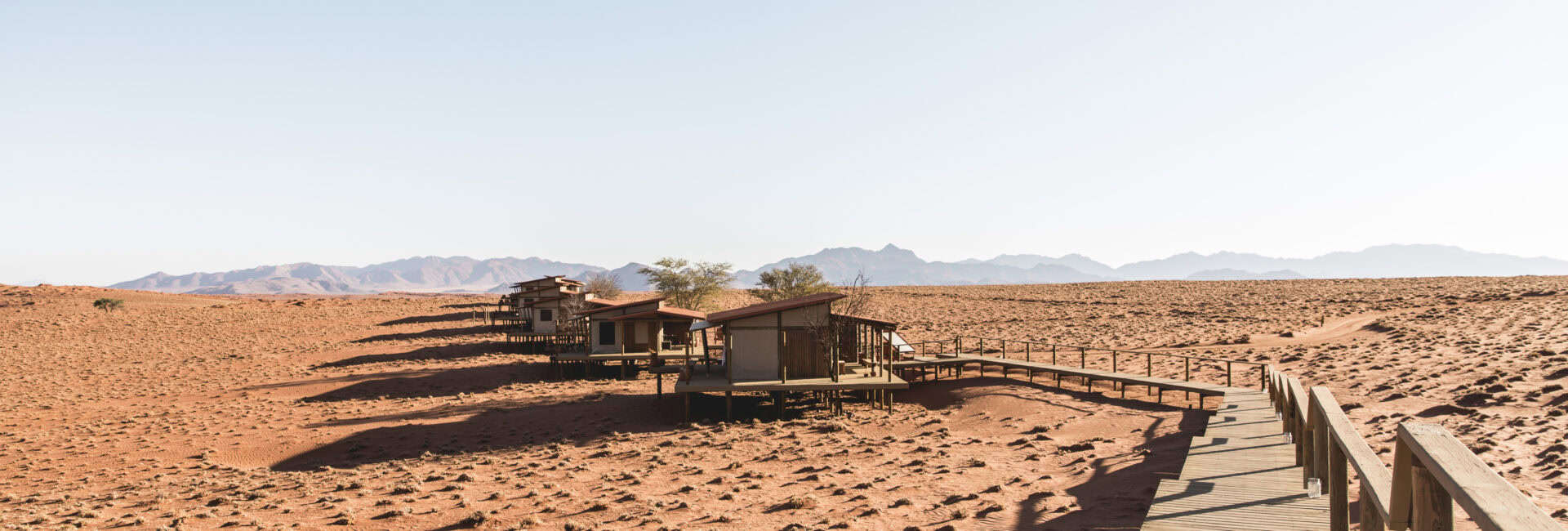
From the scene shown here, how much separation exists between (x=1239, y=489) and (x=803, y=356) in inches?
574

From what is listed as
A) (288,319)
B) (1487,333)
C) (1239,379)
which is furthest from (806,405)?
(288,319)

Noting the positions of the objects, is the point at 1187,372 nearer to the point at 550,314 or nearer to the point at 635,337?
the point at 635,337

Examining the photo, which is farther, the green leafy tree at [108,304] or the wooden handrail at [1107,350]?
the green leafy tree at [108,304]

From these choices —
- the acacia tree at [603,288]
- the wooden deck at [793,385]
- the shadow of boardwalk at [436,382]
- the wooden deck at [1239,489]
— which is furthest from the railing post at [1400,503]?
the acacia tree at [603,288]

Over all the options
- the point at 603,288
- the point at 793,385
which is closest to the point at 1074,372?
the point at 793,385

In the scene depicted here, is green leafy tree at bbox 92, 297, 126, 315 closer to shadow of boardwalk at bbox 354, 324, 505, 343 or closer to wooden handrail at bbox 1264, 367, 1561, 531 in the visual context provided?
shadow of boardwalk at bbox 354, 324, 505, 343

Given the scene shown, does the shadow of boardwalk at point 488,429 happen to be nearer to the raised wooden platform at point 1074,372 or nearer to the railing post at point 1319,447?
the raised wooden platform at point 1074,372

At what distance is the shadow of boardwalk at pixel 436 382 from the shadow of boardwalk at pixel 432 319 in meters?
25.6

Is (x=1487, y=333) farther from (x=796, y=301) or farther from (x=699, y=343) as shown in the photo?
(x=699, y=343)

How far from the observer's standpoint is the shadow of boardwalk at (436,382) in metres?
29.2

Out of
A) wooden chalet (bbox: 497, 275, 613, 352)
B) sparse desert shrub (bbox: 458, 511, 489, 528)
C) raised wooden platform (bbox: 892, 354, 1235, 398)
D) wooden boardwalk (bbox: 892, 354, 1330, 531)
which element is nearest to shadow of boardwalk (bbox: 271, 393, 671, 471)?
sparse desert shrub (bbox: 458, 511, 489, 528)

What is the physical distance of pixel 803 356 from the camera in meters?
23.3

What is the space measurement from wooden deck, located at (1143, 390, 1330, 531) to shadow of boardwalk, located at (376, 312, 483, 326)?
2208 inches

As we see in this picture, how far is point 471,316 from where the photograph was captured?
61312mm
